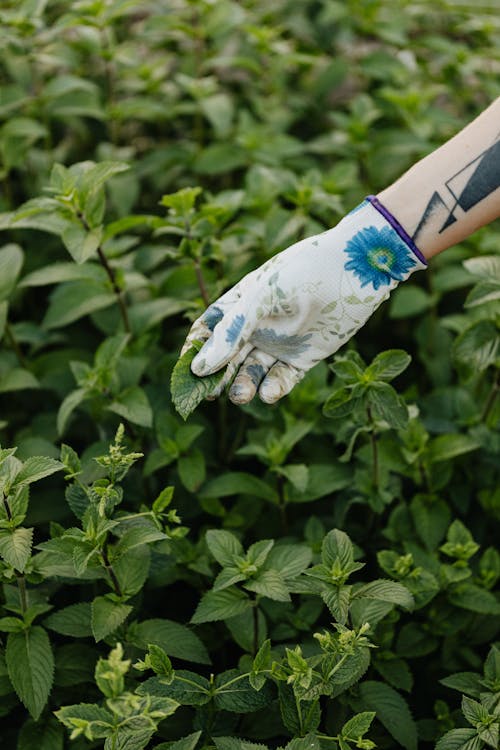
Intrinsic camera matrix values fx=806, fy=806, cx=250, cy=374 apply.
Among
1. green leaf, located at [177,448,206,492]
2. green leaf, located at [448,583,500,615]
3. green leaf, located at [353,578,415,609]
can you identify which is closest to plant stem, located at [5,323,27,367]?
green leaf, located at [177,448,206,492]

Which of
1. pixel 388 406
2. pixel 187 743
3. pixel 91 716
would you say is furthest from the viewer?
pixel 388 406

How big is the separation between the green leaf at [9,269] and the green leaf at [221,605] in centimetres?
107

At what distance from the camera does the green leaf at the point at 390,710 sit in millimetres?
1729

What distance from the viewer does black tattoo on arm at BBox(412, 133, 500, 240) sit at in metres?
1.79

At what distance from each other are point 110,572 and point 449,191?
3.67 feet

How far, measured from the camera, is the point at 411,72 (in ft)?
11.1

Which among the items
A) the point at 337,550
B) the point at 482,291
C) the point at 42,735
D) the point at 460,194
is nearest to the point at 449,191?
the point at 460,194

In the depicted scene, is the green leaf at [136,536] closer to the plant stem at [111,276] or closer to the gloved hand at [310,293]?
the gloved hand at [310,293]

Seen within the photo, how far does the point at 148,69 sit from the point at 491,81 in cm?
141

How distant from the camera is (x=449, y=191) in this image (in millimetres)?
1814

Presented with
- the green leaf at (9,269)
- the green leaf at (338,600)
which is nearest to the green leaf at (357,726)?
the green leaf at (338,600)

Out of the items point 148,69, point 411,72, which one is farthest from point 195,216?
point 411,72

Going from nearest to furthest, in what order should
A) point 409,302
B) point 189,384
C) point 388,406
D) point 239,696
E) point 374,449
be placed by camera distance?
point 239,696
point 189,384
point 388,406
point 374,449
point 409,302

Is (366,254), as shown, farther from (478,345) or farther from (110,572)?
(110,572)
